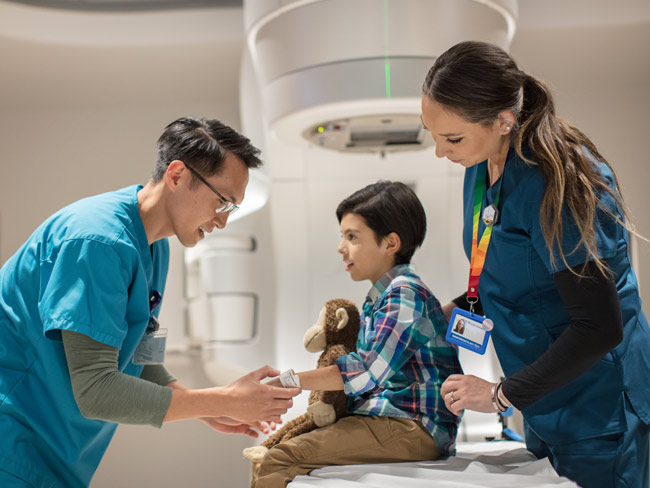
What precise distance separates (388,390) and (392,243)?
1.25 ft

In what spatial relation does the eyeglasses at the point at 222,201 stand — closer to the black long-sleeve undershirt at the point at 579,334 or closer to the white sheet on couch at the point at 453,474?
the white sheet on couch at the point at 453,474

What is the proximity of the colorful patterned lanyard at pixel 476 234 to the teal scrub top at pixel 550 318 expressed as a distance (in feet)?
0.05

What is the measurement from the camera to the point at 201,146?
1.42 m

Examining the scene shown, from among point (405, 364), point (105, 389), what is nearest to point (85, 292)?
point (105, 389)

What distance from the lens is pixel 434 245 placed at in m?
2.41

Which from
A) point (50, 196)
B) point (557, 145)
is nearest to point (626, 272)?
point (557, 145)

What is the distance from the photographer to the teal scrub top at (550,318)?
1242mm

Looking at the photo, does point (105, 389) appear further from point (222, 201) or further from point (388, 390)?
point (388, 390)

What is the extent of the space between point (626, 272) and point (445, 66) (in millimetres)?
543

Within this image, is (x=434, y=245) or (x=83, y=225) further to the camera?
A: (x=434, y=245)

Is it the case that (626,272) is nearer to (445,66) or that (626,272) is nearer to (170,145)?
(445,66)

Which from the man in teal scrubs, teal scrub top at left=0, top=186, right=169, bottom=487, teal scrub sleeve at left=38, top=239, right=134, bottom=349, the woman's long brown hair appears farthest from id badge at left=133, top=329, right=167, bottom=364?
the woman's long brown hair

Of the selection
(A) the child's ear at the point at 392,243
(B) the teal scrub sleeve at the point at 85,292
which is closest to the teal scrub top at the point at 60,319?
(B) the teal scrub sleeve at the point at 85,292

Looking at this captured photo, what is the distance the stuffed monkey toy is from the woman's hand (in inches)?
13.9
